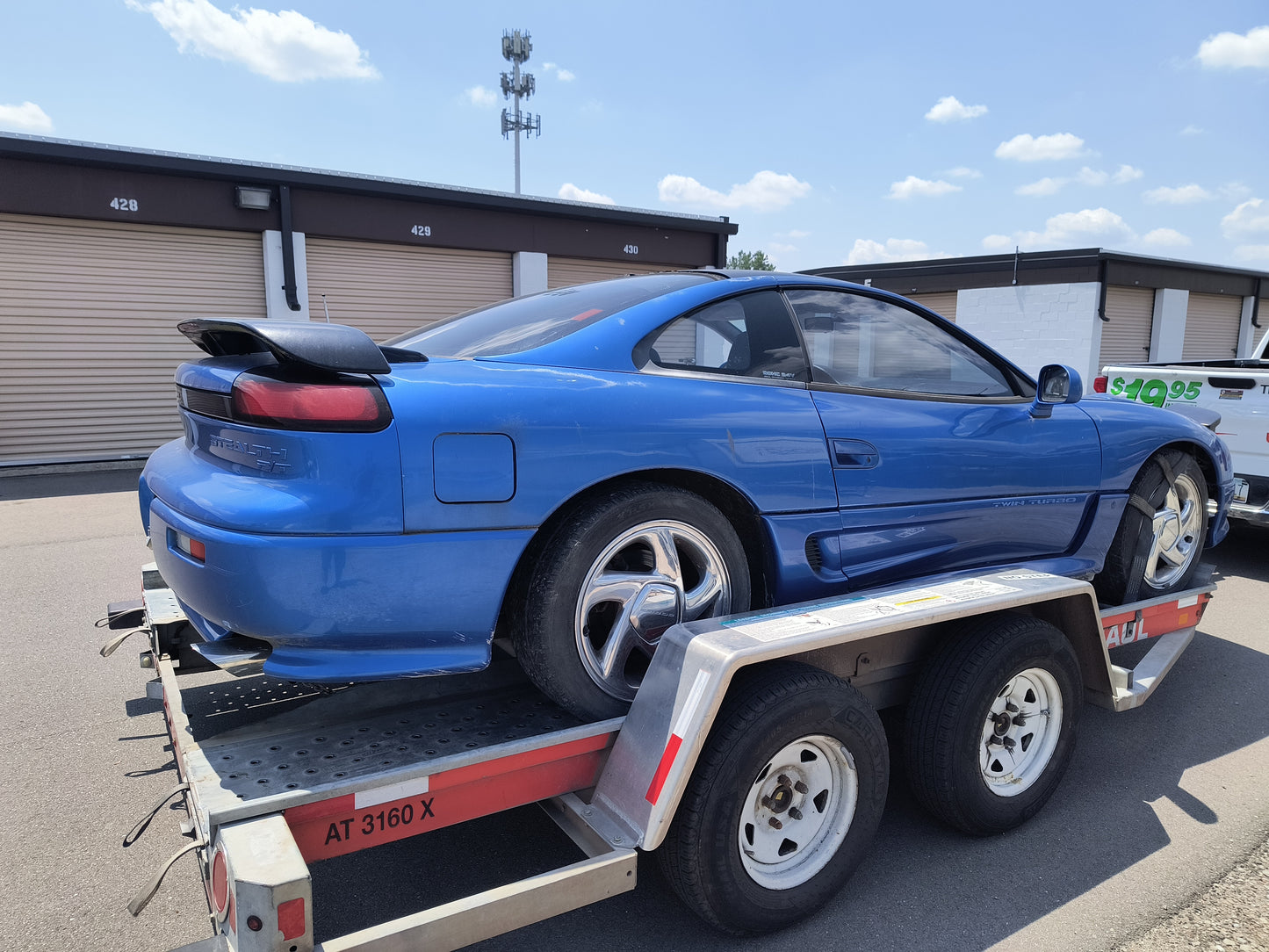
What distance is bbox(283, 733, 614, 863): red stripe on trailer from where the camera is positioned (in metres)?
1.89

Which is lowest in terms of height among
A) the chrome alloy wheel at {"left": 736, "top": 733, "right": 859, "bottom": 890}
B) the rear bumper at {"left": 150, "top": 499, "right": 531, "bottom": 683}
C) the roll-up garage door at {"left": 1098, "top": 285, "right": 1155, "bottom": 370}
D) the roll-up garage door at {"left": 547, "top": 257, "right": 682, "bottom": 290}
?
the chrome alloy wheel at {"left": 736, "top": 733, "right": 859, "bottom": 890}

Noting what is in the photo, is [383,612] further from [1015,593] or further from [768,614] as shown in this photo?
[1015,593]

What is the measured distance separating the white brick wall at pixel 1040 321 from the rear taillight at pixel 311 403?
1760cm

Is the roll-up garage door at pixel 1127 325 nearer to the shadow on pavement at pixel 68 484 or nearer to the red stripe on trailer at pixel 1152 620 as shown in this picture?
the red stripe on trailer at pixel 1152 620

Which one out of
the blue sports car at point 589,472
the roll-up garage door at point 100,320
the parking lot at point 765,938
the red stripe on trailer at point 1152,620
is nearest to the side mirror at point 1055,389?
the blue sports car at point 589,472

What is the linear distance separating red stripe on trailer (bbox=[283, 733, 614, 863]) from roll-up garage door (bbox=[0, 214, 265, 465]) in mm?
11689

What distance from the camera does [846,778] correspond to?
2395 mm

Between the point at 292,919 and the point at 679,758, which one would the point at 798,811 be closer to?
the point at 679,758

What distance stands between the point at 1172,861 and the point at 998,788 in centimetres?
56

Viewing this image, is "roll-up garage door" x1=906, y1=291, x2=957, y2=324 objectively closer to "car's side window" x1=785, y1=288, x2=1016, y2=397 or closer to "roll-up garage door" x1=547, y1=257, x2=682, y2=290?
"roll-up garage door" x1=547, y1=257, x2=682, y2=290

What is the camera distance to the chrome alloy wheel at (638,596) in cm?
231

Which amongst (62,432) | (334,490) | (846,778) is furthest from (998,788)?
(62,432)

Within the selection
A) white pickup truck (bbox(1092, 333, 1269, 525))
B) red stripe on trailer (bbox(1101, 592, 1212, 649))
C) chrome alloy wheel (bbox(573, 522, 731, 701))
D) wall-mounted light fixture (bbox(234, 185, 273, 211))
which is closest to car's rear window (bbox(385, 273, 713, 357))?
chrome alloy wheel (bbox(573, 522, 731, 701))

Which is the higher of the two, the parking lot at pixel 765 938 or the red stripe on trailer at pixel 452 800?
the red stripe on trailer at pixel 452 800
